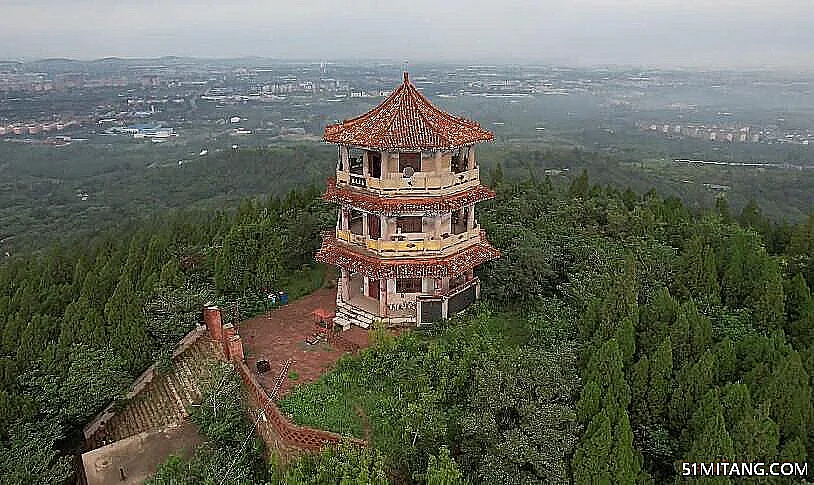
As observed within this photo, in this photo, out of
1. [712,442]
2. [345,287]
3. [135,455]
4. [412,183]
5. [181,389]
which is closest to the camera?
[712,442]

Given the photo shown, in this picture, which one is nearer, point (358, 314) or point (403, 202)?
point (403, 202)

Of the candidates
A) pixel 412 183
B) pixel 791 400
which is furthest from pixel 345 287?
pixel 791 400

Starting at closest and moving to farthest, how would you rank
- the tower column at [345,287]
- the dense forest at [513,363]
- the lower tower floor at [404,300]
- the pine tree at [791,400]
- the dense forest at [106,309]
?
the dense forest at [513,363]
the pine tree at [791,400]
the dense forest at [106,309]
the lower tower floor at [404,300]
the tower column at [345,287]

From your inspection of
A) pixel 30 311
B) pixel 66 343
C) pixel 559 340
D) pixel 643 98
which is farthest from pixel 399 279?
pixel 643 98

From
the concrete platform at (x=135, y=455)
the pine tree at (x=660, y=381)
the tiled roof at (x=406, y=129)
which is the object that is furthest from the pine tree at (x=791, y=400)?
the concrete platform at (x=135, y=455)

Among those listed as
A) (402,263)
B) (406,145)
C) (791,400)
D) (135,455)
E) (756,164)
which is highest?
(406,145)

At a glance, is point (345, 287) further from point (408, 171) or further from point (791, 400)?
point (791, 400)

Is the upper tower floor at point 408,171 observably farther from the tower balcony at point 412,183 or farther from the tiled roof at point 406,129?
the tiled roof at point 406,129
